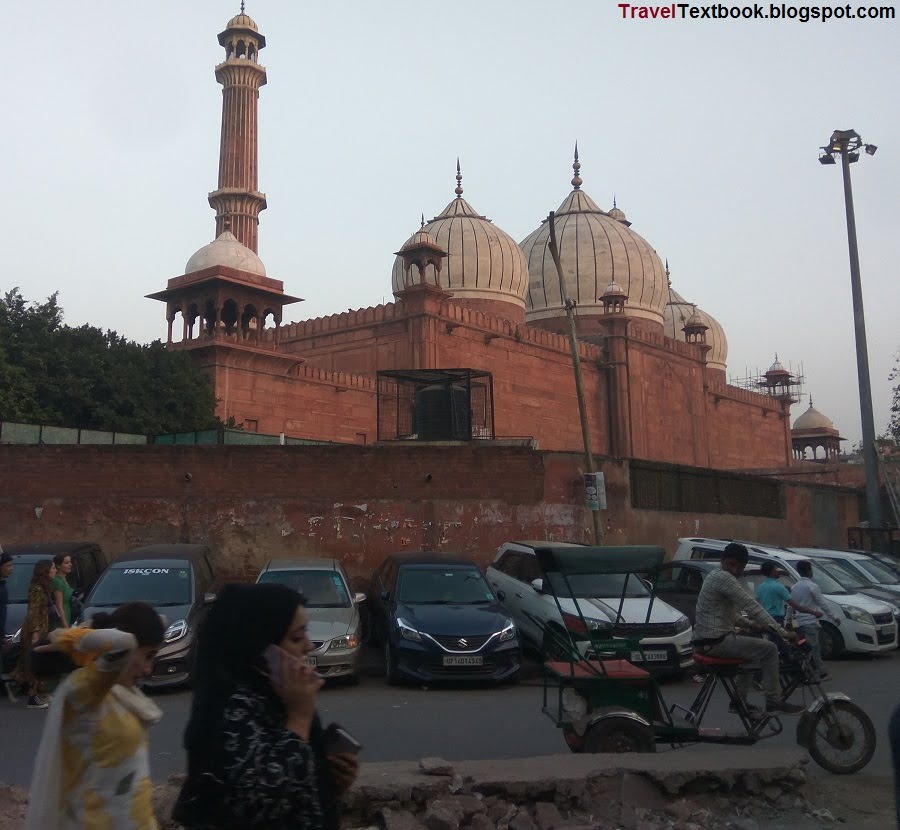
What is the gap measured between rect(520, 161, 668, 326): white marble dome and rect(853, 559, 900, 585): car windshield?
25293 millimetres

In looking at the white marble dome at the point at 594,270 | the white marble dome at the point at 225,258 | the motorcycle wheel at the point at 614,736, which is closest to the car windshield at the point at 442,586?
the motorcycle wheel at the point at 614,736

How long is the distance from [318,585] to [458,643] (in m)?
2.15

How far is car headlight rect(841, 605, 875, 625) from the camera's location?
11.6 metres

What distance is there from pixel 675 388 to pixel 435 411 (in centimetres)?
2144

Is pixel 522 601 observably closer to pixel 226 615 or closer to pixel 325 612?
pixel 325 612

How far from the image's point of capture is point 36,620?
8383 millimetres

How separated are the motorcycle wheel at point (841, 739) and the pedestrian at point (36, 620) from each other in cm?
643

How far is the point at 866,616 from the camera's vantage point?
38.3ft

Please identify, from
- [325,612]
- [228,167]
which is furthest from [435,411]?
[228,167]

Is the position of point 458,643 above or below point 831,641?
above

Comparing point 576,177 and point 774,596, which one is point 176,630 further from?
point 576,177

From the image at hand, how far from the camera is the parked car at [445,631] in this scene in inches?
367

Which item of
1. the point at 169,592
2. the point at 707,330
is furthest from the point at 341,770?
the point at 707,330

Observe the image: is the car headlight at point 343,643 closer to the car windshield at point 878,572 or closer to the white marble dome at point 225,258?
the car windshield at point 878,572
